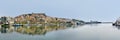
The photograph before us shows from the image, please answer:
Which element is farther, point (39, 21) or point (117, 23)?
point (39, 21)

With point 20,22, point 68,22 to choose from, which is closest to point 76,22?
point 68,22

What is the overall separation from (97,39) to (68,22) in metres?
122

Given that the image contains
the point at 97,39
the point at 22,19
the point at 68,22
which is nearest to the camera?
the point at 97,39

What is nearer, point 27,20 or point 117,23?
point 117,23

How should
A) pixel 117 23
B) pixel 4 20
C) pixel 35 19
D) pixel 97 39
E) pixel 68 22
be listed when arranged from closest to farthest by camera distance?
1. pixel 97 39
2. pixel 4 20
3. pixel 117 23
4. pixel 35 19
5. pixel 68 22

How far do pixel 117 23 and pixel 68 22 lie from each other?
37955 millimetres

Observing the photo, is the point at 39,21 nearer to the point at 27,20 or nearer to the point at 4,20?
the point at 27,20

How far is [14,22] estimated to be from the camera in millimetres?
125312

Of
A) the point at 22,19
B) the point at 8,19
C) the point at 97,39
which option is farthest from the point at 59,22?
the point at 97,39

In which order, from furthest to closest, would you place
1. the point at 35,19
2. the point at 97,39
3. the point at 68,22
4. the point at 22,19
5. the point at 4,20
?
the point at 68,22 → the point at 35,19 → the point at 22,19 → the point at 4,20 → the point at 97,39

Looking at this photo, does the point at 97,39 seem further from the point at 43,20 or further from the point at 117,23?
the point at 43,20

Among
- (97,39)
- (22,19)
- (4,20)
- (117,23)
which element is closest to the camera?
(97,39)

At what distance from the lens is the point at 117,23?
120 m

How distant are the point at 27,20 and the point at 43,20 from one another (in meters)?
8.87
